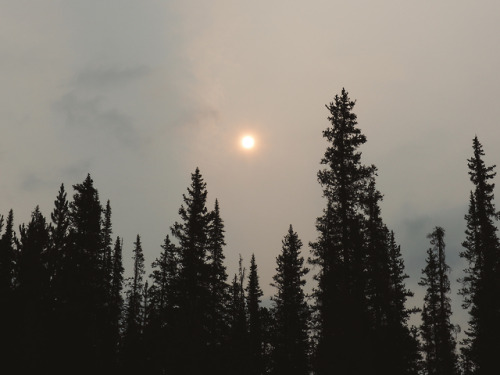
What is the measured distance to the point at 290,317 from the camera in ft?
149

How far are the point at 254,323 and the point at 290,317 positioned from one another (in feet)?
28.4

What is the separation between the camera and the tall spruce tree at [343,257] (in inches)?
836

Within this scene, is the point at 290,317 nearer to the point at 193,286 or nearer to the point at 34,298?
the point at 193,286

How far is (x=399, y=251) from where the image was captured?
4409cm

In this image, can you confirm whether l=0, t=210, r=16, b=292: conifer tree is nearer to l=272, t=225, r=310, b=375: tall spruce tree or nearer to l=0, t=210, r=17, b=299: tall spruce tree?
l=0, t=210, r=17, b=299: tall spruce tree

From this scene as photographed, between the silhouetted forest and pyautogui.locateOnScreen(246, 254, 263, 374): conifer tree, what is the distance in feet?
0.73

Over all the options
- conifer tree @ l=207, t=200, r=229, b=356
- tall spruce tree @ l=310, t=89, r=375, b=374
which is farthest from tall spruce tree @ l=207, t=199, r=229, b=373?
tall spruce tree @ l=310, t=89, r=375, b=374

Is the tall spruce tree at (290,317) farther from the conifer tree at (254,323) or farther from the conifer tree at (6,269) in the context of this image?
the conifer tree at (6,269)

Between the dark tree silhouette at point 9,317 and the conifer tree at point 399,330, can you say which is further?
the conifer tree at point 399,330

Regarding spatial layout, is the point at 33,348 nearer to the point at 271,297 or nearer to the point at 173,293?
the point at 173,293

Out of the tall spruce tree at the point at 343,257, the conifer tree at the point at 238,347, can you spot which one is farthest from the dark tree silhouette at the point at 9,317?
the conifer tree at the point at 238,347

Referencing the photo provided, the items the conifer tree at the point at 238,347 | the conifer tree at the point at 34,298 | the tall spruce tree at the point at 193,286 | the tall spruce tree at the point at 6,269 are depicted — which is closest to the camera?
the conifer tree at the point at 34,298

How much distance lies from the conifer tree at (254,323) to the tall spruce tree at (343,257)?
76.4 ft

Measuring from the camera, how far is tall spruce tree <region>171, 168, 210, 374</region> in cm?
3456
